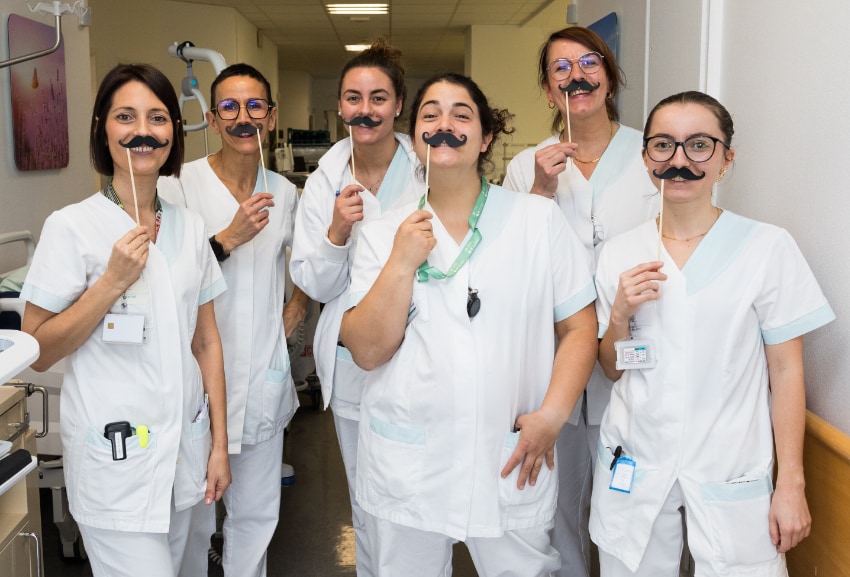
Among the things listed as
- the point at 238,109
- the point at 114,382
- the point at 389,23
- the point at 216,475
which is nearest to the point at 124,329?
the point at 114,382

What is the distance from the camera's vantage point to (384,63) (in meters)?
2.26

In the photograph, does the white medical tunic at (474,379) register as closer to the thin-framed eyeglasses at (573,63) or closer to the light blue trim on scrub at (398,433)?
the light blue trim on scrub at (398,433)

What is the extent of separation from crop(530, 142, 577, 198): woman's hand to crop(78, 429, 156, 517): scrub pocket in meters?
1.12

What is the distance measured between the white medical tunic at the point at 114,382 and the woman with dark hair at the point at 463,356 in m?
0.40

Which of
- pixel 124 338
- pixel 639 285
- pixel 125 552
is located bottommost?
pixel 125 552

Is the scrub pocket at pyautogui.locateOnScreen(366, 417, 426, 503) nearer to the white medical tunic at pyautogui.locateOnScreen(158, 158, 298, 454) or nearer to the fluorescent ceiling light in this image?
the white medical tunic at pyautogui.locateOnScreen(158, 158, 298, 454)

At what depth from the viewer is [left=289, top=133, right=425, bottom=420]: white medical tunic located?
2.25m

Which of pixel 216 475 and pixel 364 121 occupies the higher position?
pixel 364 121

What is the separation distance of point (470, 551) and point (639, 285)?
664mm

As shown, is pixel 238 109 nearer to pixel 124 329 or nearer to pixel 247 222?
pixel 247 222

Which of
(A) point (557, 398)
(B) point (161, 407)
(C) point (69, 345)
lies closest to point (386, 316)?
(A) point (557, 398)

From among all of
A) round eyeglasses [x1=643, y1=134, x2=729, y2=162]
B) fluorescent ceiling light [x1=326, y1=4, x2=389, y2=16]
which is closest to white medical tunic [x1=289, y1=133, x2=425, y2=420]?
round eyeglasses [x1=643, y1=134, x2=729, y2=162]

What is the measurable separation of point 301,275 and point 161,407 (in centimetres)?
62

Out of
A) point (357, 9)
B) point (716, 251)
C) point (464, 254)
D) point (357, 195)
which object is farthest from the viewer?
point (357, 9)
